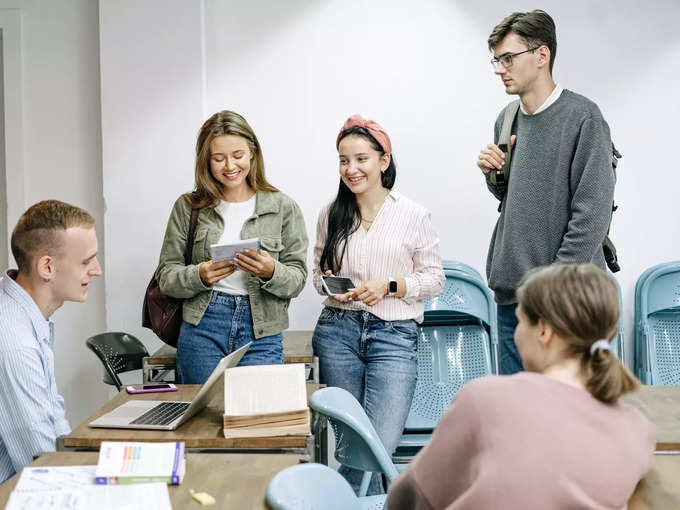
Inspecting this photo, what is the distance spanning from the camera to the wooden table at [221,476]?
187cm

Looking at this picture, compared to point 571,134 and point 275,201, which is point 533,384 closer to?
point 571,134

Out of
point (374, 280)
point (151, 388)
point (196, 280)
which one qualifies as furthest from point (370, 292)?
point (151, 388)

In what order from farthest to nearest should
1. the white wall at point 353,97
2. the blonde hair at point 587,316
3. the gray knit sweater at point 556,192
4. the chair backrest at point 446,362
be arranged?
the white wall at point 353,97 → the chair backrest at point 446,362 → the gray knit sweater at point 556,192 → the blonde hair at point 587,316

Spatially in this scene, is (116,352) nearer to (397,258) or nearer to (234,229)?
(234,229)

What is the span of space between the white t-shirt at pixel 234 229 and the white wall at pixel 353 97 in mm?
1063

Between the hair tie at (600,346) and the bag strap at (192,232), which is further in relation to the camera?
the bag strap at (192,232)

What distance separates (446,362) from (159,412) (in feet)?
6.41

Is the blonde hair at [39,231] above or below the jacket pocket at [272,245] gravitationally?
above

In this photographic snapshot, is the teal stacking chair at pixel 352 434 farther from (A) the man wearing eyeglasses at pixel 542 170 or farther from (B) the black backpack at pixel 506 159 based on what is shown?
(B) the black backpack at pixel 506 159

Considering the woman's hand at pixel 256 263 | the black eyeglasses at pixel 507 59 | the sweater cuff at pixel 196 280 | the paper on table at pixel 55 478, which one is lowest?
the paper on table at pixel 55 478

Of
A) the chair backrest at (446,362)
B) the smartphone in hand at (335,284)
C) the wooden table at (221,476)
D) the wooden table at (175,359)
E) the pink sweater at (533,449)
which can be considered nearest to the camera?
the pink sweater at (533,449)

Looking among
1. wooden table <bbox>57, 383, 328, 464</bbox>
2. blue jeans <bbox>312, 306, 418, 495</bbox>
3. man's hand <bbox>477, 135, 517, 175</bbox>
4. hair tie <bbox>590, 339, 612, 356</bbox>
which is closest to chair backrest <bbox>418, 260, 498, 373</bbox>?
blue jeans <bbox>312, 306, 418, 495</bbox>

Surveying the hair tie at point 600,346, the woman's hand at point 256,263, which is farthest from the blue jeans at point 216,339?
the hair tie at point 600,346

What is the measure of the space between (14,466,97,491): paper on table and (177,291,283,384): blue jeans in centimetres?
122
